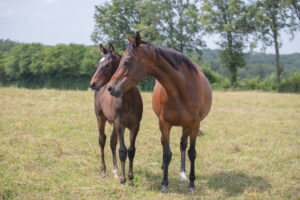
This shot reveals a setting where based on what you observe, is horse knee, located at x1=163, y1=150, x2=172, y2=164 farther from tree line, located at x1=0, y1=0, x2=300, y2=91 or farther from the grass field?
tree line, located at x1=0, y1=0, x2=300, y2=91

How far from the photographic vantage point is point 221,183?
4.39m

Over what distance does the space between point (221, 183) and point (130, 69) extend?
8.75 ft

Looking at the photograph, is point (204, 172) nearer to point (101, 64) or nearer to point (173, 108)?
point (173, 108)

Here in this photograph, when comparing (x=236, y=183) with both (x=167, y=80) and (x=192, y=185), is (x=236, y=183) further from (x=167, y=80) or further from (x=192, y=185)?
(x=167, y=80)

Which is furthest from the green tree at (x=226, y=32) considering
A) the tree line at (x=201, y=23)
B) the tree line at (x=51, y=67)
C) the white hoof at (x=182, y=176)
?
the white hoof at (x=182, y=176)

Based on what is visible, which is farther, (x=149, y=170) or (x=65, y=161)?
(x=65, y=161)

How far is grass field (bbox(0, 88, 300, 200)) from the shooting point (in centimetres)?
397

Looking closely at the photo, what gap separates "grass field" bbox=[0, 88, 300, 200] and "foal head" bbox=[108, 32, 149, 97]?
1.72m

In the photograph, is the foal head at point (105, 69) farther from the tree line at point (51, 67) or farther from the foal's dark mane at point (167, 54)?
the tree line at point (51, 67)

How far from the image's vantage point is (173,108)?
3801mm

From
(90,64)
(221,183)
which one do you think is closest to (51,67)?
(90,64)

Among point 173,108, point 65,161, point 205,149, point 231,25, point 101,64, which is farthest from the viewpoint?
point 231,25

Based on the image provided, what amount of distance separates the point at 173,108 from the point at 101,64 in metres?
1.57

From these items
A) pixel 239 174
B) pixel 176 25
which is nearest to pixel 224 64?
pixel 176 25
